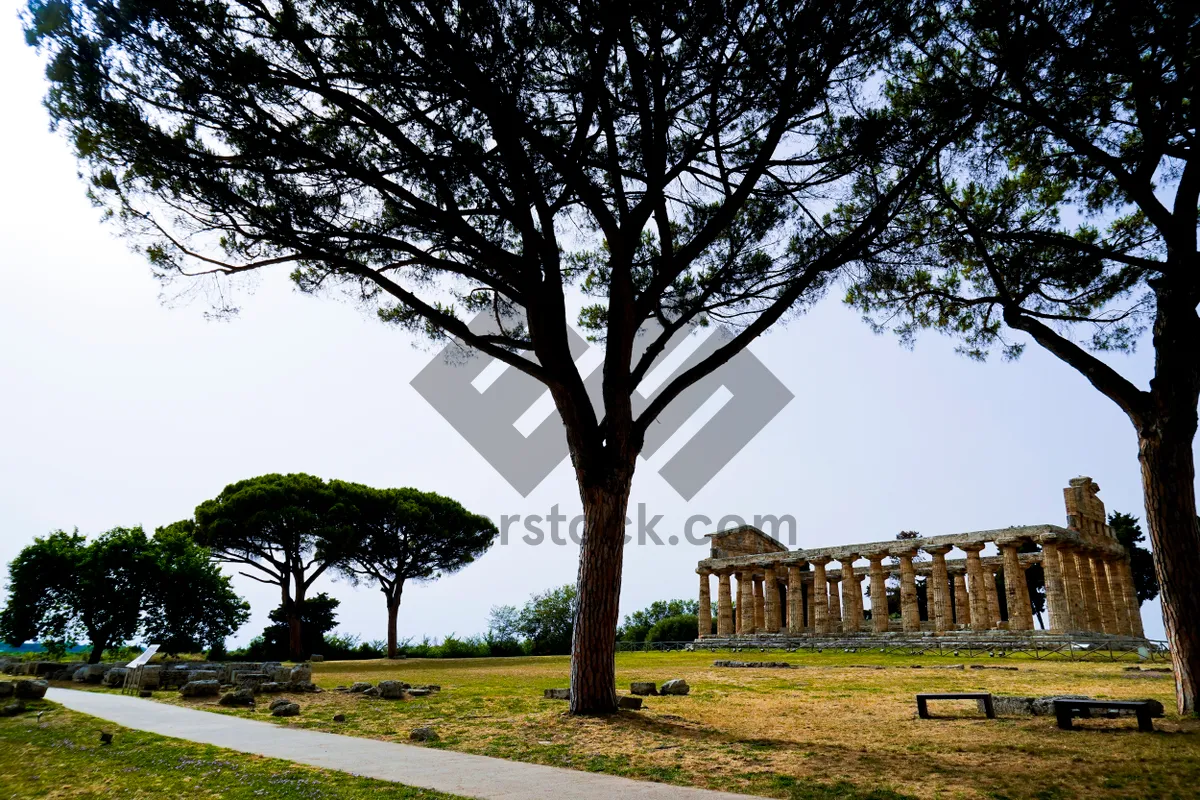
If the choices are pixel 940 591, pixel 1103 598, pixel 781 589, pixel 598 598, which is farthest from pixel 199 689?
Answer: pixel 781 589

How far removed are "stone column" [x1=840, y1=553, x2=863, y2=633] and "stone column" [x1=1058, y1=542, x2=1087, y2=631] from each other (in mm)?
9269

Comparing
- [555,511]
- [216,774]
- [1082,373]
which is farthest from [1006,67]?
[555,511]

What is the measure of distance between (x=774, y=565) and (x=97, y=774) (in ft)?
126

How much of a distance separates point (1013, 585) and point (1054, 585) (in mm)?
1573

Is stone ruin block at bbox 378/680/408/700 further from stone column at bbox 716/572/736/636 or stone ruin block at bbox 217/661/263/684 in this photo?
stone column at bbox 716/572/736/636

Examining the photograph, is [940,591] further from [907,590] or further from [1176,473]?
[1176,473]

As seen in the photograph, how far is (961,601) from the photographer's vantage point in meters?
37.3

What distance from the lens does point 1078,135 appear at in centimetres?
972

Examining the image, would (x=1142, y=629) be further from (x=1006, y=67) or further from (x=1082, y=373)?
(x=1006, y=67)

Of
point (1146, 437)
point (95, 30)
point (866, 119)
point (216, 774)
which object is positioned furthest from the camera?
point (866, 119)

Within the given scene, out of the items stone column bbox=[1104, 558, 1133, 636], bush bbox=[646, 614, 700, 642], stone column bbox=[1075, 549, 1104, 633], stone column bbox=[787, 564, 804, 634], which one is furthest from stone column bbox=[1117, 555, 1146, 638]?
bush bbox=[646, 614, 700, 642]

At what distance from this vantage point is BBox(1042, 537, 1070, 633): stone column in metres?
29.7

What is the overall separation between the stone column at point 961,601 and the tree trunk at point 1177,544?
97.2 feet

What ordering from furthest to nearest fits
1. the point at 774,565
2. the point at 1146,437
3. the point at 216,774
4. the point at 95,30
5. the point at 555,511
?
the point at 774,565 < the point at 555,511 < the point at 95,30 < the point at 1146,437 < the point at 216,774
